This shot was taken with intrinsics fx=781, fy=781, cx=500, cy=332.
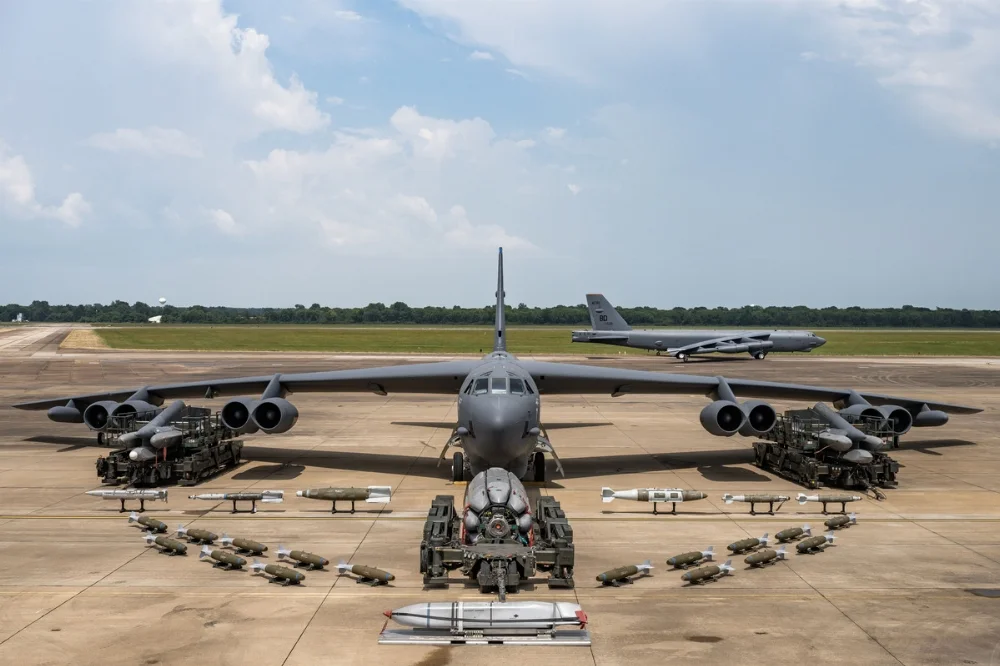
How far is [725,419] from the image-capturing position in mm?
21328

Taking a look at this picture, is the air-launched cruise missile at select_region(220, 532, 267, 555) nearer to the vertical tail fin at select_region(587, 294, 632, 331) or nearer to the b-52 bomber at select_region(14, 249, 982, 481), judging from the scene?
the b-52 bomber at select_region(14, 249, 982, 481)

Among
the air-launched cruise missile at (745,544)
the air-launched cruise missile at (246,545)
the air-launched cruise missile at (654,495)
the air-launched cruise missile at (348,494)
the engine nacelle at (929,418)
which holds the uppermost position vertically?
the engine nacelle at (929,418)

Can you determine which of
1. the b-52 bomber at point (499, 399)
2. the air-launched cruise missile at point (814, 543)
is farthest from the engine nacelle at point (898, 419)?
the air-launched cruise missile at point (814, 543)

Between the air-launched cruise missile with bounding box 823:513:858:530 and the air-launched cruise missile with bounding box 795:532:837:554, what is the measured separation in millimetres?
1042

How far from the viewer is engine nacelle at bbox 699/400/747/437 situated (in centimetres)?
2123

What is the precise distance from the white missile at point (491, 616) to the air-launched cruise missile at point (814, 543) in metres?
5.96

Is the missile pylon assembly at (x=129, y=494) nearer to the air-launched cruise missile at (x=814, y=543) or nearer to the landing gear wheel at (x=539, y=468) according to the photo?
the landing gear wheel at (x=539, y=468)

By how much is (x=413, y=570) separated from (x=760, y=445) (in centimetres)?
1429

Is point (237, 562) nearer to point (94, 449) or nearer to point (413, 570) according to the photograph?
point (413, 570)

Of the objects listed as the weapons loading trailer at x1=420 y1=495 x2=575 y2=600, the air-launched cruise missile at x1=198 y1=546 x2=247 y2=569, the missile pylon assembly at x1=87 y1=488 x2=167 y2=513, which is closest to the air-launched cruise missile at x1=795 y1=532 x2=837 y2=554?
the weapons loading trailer at x1=420 y1=495 x2=575 y2=600

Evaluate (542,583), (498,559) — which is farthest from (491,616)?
(542,583)

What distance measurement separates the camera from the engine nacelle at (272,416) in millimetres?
21500

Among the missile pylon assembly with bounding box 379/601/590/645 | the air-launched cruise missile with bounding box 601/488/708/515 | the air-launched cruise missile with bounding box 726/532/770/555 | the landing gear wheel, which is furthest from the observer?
the landing gear wheel

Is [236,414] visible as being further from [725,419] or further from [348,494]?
[725,419]
